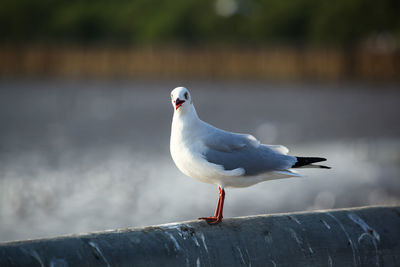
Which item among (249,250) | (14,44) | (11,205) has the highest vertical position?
(14,44)

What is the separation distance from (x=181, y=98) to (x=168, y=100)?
109 ft

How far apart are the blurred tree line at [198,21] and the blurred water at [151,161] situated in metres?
8.08

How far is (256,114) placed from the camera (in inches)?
1088

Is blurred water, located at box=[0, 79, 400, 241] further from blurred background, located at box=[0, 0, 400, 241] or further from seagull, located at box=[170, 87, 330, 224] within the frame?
seagull, located at box=[170, 87, 330, 224]

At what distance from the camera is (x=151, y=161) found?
14.1 meters

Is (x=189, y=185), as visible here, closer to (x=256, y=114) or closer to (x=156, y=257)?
(x=156, y=257)

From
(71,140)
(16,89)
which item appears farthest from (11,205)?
(16,89)

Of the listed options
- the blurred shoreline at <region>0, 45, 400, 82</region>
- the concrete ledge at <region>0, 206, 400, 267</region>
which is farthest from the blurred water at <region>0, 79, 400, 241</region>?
the blurred shoreline at <region>0, 45, 400, 82</region>

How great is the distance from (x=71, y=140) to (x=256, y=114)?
10420mm

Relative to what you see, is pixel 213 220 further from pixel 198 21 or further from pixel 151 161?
pixel 198 21

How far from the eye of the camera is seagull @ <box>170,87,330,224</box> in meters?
3.46

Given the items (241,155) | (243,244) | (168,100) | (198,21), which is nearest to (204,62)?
(198,21)

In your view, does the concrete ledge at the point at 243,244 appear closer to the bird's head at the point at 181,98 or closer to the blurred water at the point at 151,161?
the bird's head at the point at 181,98

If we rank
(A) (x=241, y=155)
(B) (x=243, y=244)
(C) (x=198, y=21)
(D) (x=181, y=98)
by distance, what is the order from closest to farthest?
(B) (x=243, y=244)
(D) (x=181, y=98)
(A) (x=241, y=155)
(C) (x=198, y=21)
